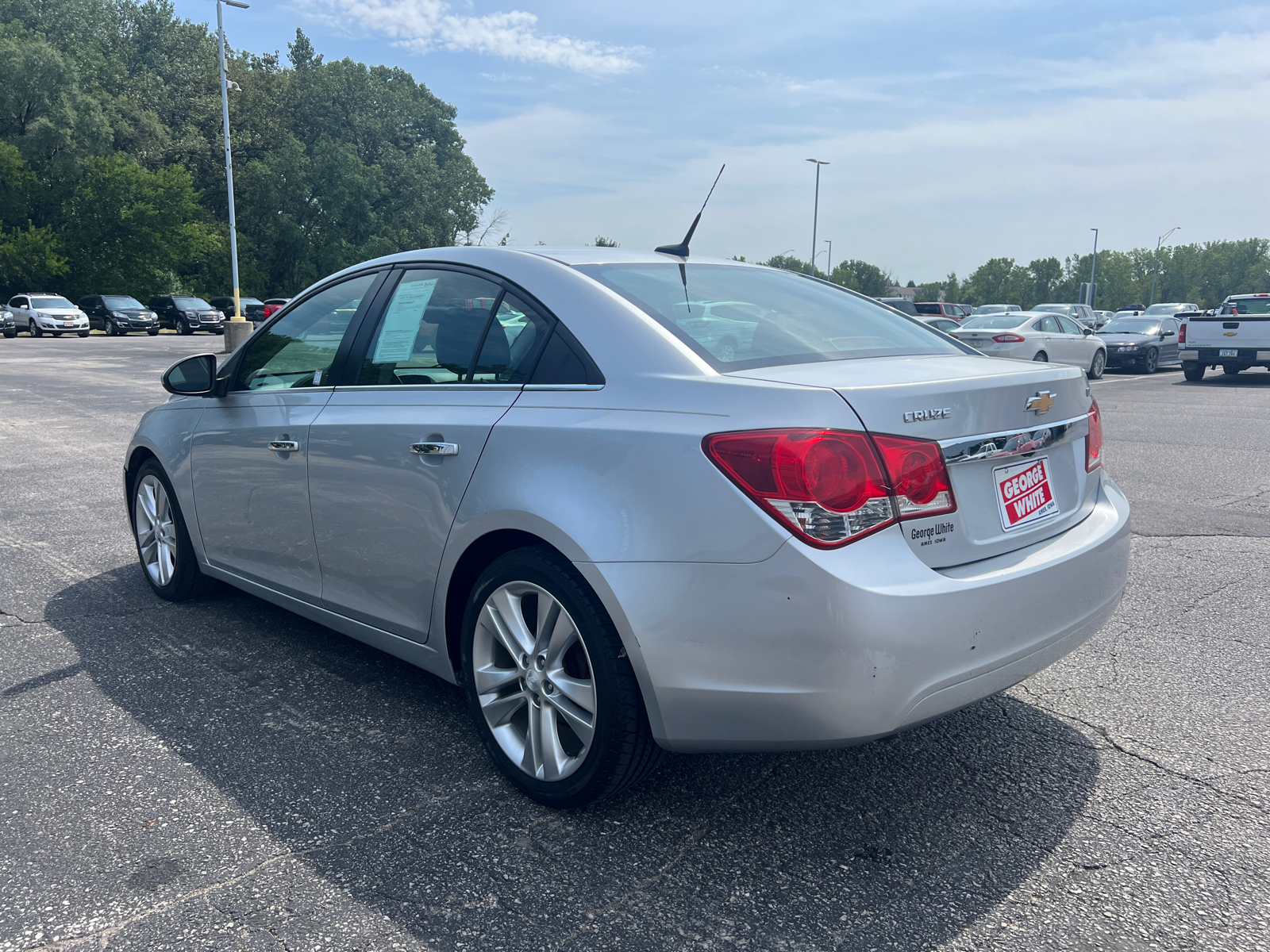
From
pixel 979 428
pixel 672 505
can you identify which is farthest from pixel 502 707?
pixel 979 428

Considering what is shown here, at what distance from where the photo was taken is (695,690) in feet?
7.89

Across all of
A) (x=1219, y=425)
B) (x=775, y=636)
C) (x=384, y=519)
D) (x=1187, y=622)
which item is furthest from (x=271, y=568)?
(x=1219, y=425)

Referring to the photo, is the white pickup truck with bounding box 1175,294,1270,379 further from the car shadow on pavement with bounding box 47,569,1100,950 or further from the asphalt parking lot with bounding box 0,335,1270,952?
the car shadow on pavement with bounding box 47,569,1100,950

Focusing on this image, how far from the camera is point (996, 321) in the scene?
1995 cm

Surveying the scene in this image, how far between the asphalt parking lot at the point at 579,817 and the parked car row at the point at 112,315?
1330 inches

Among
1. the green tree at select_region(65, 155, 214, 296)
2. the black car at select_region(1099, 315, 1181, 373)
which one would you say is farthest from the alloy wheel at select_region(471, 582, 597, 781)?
the green tree at select_region(65, 155, 214, 296)

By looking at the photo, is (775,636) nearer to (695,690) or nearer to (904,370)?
(695,690)

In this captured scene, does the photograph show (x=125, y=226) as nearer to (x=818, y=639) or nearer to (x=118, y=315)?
(x=118, y=315)

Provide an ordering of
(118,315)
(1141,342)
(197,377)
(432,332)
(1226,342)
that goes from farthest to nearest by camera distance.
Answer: (118,315)
(1141,342)
(1226,342)
(197,377)
(432,332)

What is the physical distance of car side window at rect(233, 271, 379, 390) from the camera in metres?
3.70

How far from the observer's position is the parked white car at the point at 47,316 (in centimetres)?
3747

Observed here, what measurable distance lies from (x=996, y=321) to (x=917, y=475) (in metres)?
19.1

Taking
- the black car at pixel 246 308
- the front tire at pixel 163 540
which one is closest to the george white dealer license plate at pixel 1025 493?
the front tire at pixel 163 540

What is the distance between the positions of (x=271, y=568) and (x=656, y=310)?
2.01 metres
